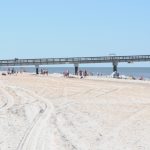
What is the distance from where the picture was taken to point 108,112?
1934 centimetres

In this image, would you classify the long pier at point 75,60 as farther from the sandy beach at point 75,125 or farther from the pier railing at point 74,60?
the sandy beach at point 75,125

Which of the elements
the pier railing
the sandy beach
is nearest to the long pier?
the pier railing

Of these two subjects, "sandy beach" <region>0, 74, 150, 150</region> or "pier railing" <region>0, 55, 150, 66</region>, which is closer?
"sandy beach" <region>0, 74, 150, 150</region>

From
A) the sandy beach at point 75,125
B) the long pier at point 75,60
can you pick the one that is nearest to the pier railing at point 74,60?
the long pier at point 75,60

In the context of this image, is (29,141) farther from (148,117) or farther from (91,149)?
(148,117)

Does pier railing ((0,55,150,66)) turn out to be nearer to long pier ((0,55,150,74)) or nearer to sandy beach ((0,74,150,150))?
long pier ((0,55,150,74))

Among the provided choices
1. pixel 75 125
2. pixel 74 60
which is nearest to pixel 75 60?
pixel 74 60

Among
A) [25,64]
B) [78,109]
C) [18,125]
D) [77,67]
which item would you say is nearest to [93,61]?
[77,67]

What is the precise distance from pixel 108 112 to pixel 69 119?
246cm

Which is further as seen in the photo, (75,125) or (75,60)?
(75,60)

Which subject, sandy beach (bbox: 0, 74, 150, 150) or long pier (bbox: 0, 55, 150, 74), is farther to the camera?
long pier (bbox: 0, 55, 150, 74)

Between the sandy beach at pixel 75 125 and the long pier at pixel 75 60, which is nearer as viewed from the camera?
the sandy beach at pixel 75 125

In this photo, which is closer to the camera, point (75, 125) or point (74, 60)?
point (75, 125)

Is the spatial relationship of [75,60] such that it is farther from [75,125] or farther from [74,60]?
[75,125]
